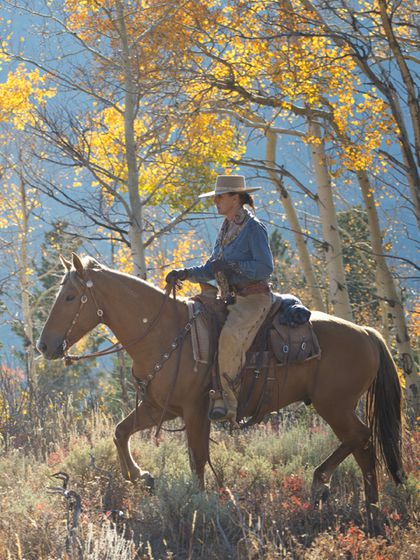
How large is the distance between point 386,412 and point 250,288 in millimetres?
1796

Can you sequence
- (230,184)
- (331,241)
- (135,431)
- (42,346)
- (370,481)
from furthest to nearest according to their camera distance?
(331,241) → (135,431) → (370,481) → (230,184) → (42,346)

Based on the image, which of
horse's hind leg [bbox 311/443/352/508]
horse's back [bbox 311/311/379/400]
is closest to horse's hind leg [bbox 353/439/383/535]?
horse's hind leg [bbox 311/443/352/508]

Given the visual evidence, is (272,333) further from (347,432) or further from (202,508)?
(202,508)

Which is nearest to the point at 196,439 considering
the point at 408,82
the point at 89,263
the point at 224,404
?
the point at 224,404

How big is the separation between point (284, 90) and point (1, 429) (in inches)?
218

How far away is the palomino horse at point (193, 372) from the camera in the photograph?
273 inches

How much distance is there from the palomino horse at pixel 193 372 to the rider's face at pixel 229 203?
901 millimetres

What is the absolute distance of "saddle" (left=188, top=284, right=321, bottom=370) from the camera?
712cm

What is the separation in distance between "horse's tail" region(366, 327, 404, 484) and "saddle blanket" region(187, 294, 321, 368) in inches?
32.7

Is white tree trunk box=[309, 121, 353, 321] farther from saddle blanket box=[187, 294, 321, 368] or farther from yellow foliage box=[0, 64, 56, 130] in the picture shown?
yellow foliage box=[0, 64, 56, 130]

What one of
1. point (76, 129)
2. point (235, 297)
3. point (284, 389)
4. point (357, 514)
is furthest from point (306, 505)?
point (76, 129)

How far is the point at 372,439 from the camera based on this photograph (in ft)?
25.0

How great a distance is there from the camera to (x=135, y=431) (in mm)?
7406

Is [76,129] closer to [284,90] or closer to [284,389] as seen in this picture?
[284,90]
